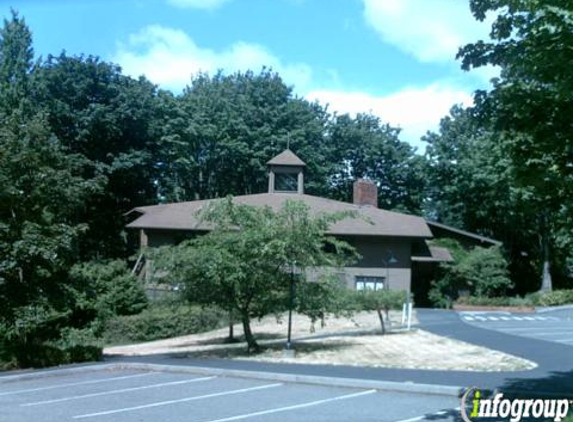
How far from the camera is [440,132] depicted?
186 ft

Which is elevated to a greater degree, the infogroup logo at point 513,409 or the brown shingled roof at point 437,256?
the brown shingled roof at point 437,256

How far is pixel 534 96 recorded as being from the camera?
8.41 meters

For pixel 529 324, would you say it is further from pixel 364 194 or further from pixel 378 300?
pixel 364 194

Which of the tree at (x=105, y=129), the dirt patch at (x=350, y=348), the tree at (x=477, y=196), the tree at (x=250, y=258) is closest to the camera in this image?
the dirt patch at (x=350, y=348)

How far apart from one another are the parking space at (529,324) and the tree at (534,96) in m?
15.4

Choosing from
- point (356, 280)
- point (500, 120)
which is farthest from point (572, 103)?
point (356, 280)

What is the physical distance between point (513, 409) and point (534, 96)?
190 inches

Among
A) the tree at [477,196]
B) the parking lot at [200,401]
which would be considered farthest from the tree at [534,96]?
the tree at [477,196]

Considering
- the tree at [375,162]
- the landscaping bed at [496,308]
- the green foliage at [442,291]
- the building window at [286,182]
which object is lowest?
the landscaping bed at [496,308]

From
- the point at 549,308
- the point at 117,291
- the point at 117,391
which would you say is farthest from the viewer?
the point at 549,308

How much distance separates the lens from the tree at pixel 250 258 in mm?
19844

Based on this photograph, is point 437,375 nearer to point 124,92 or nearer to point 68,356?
point 68,356

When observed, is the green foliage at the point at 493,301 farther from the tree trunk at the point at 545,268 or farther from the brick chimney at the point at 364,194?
the brick chimney at the point at 364,194

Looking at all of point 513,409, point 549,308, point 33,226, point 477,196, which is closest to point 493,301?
point 549,308
